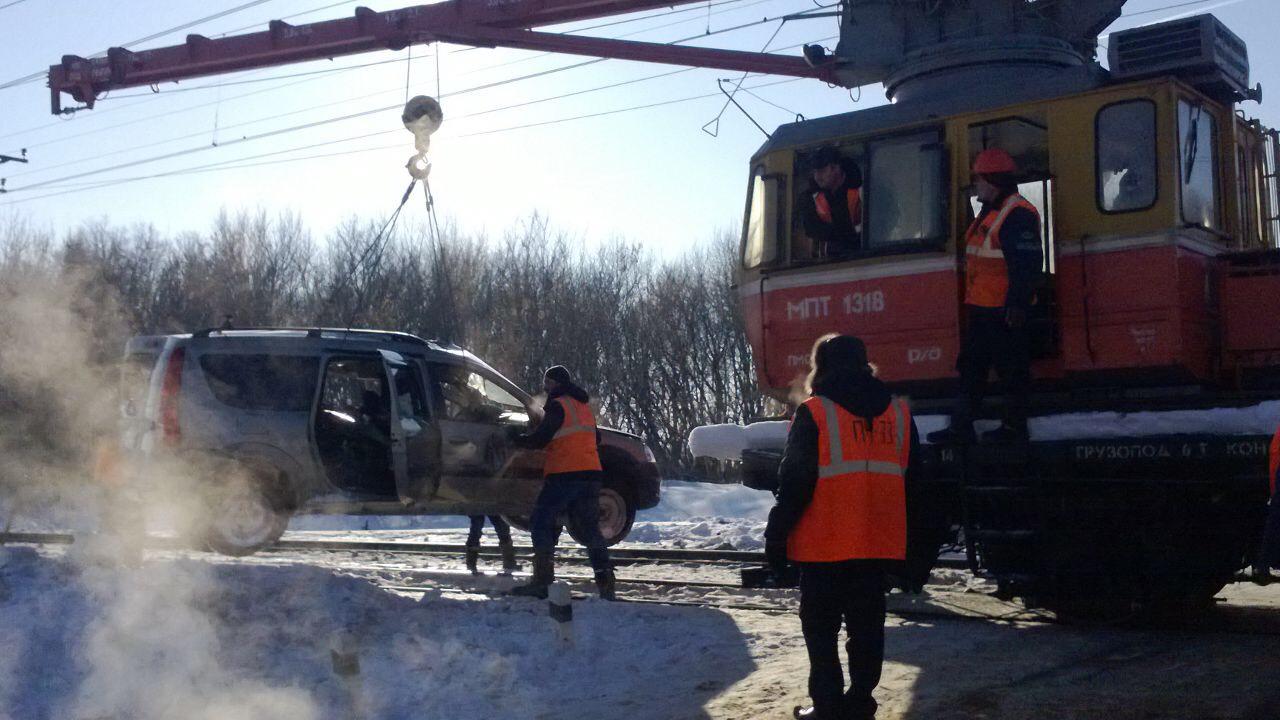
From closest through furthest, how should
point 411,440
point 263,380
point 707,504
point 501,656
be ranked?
point 501,656 → point 411,440 → point 263,380 → point 707,504

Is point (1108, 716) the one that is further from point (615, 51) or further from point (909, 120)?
point (615, 51)

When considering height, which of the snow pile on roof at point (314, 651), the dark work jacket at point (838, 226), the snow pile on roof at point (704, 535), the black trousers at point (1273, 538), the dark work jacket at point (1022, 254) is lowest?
the snow pile on roof at point (314, 651)

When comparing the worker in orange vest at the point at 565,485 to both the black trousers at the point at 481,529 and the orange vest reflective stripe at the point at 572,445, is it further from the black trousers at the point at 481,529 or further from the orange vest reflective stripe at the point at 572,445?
the black trousers at the point at 481,529

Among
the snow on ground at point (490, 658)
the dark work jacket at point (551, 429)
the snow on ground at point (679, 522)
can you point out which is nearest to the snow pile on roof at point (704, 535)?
the snow on ground at point (679, 522)

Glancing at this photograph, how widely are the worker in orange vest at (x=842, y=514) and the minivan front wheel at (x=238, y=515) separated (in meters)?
7.28

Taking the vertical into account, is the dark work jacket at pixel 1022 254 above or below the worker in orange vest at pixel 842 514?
above

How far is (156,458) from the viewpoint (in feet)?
37.2

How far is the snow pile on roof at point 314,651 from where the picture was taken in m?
Answer: 6.81

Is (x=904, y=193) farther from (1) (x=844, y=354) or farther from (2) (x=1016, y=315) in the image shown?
(1) (x=844, y=354)

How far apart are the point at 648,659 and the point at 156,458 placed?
19.6 feet

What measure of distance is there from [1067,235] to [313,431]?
7.10 m

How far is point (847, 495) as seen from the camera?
17.2 feet

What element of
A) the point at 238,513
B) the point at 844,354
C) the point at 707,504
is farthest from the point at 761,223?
the point at 707,504

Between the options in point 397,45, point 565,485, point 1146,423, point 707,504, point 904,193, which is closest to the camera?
point 1146,423
